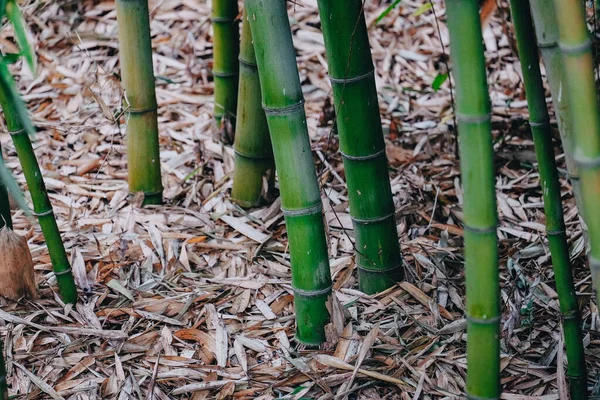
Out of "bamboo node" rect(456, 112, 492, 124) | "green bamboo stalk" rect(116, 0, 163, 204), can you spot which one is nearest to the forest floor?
"green bamboo stalk" rect(116, 0, 163, 204)

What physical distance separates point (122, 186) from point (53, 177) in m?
0.21

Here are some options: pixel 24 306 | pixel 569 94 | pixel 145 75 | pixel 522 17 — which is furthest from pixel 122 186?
pixel 569 94

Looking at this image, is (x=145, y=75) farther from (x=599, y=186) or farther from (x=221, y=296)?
(x=599, y=186)

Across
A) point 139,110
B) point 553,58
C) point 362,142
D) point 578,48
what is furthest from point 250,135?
point 578,48

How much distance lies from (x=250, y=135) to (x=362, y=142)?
442 millimetres

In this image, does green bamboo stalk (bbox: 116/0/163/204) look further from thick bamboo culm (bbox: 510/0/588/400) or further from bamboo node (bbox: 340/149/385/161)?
thick bamboo culm (bbox: 510/0/588/400)

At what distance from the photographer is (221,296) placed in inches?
63.0

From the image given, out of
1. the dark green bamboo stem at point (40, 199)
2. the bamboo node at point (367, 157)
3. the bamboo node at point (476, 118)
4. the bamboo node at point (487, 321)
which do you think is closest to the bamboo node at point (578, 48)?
the bamboo node at point (476, 118)

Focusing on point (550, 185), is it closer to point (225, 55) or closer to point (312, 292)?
point (312, 292)

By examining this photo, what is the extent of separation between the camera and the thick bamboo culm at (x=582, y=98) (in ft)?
2.85

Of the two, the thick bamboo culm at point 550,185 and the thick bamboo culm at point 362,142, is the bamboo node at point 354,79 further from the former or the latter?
the thick bamboo culm at point 550,185

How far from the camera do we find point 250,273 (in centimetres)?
Result: 168

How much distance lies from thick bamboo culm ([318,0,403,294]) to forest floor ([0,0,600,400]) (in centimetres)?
8

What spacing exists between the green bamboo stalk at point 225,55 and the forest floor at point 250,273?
0.39ft
